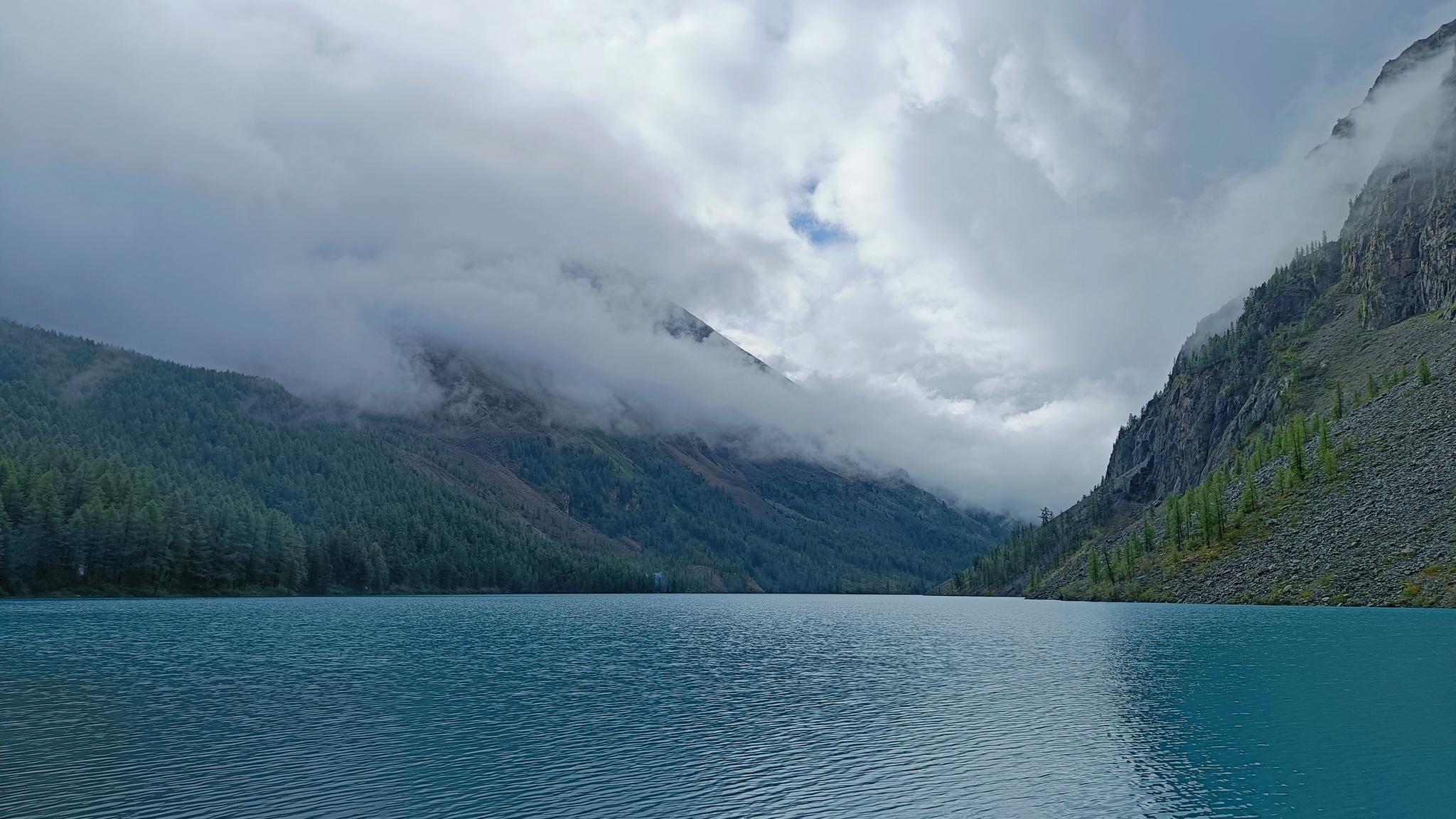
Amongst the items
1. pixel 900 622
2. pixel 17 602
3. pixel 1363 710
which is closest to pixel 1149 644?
pixel 1363 710

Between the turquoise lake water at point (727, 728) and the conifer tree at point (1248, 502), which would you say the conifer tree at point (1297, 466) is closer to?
the conifer tree at point (1248, 502)

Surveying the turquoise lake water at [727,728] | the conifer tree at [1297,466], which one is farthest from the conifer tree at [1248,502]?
the turquoise lake water at [727,728]

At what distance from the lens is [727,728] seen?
48.8 metres

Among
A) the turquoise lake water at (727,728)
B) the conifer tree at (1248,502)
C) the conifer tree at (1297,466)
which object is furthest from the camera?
the conifer tree at (1248,502)

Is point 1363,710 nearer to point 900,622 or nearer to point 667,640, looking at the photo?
point 667,640

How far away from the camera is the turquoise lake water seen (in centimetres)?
3434

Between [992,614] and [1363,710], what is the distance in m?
136

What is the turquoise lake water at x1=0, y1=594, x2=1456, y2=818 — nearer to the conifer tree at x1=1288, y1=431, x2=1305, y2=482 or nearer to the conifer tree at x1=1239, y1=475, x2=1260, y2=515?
the conifer tree at x1=1288, y1=431, x2=1305, y2=482

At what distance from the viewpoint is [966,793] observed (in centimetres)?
3584

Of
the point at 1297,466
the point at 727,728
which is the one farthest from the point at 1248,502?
the point at 727,728

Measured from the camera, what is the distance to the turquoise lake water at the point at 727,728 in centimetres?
3434

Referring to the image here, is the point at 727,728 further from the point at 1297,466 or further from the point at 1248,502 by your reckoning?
the point at 1297,466

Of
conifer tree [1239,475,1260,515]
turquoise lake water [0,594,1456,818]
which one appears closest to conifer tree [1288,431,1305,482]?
conifer tree [1239,475,1260,515]

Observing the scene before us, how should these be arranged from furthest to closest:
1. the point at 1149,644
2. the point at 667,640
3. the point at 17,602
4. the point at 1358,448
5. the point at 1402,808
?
the point at 1358,448, the point at 17,602, the point at 667,640, the point at 1149,644, the point at 1402,808
